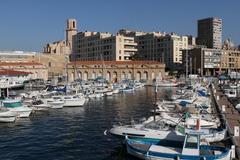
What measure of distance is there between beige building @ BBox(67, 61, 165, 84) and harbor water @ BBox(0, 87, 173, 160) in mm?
81377

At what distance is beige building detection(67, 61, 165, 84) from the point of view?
454ft

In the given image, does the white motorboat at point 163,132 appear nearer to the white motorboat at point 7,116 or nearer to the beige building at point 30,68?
the white motorboat at point 7,116

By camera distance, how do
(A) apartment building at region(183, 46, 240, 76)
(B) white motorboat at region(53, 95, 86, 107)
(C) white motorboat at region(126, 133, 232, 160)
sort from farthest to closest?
(A) apartment building at region(183, 46, 240, 76), (B) white motorboat at region(53, 95, 86, 107), (C) white motorboat at region(126, 133, 232, 160)

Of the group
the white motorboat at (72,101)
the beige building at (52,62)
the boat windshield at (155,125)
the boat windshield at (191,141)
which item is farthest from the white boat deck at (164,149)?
the beige building at (52,62)

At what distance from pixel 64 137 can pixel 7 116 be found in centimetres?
1070

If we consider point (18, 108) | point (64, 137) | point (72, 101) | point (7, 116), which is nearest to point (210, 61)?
point (72, 101)

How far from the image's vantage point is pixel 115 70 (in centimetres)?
13938

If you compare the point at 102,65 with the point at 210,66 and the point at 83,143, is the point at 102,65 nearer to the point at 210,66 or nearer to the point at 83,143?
the point at 210,66

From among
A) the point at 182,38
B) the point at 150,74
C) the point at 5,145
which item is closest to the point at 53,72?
the point at 150,74

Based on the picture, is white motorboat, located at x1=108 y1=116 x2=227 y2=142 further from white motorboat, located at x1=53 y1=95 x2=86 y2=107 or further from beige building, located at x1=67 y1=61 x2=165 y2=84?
beige building, located at x1=67 y1=61 x2=165 y2=84

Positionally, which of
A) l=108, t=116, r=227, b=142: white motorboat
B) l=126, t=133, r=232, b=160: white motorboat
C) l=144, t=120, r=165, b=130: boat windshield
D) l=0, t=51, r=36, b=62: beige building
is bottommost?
l=126, t=133, r=232, b=160: white motorboat

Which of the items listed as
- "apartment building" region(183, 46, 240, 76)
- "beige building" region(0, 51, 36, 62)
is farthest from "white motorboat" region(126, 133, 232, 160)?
"beige building" region(0, 51, 36, 62)

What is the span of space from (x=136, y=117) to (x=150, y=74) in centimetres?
9035

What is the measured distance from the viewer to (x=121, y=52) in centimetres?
18550
